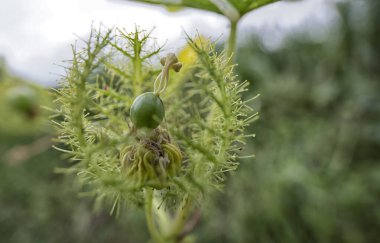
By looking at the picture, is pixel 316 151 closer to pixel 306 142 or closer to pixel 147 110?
pixel 306 142

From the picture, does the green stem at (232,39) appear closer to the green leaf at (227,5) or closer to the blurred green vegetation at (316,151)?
the green leaf at (227,5)

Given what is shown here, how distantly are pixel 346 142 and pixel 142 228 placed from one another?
94 cm

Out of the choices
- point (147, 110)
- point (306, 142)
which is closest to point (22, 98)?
point (306, 142)

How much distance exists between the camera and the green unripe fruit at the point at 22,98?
1.69m

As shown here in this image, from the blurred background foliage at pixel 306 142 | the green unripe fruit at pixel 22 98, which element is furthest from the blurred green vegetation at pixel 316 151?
the green unripe fruit at pixel 22 98

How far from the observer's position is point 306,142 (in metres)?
1.81

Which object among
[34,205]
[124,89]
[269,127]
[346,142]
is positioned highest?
[124,89]

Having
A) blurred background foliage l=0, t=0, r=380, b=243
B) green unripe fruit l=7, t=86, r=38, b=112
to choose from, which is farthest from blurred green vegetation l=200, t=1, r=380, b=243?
green unripe fruit l=7, t=86, r=38, b=112

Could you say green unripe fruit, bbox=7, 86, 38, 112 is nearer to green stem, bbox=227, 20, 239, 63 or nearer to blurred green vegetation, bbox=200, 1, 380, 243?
blurred green vegetation, bbox=200, 1, 380, 243

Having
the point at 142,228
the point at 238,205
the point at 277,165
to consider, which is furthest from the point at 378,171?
the point at 142,228

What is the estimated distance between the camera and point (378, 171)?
1.72 meters

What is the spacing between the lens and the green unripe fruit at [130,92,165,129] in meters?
0.58

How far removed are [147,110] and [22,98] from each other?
1.24m

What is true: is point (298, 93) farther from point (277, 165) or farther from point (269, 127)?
point (277, 165)
